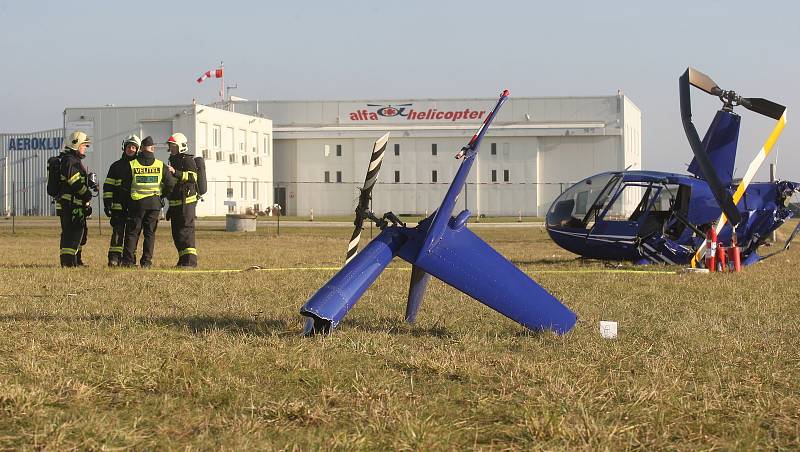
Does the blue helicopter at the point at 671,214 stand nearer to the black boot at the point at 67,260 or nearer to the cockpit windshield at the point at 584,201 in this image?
the cockpit windshield at the point at 584,201

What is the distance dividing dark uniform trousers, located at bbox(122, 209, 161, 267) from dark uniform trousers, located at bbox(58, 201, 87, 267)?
0.68 metres

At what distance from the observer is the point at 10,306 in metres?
9.00

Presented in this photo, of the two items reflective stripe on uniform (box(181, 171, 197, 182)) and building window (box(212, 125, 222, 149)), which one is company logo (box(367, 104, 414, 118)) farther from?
reflective stripe on uniform (box(181, 171, 197, 182))

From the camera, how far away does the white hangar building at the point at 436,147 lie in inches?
2771

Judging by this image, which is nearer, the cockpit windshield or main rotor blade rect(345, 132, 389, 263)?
main rotor blade rect(345, 132, 389, 263)

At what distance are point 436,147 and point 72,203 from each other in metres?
59.9

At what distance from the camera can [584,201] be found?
17453mm

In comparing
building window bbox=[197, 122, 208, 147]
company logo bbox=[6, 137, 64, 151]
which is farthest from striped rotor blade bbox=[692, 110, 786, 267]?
company logo bbox=[6, 137, 64, 151]

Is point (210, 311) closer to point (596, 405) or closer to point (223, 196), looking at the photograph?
point (596, 405)

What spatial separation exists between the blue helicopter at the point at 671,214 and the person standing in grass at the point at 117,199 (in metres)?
7.90

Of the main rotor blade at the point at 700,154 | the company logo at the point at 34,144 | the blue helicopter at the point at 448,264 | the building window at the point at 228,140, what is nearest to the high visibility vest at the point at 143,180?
the main rotor blade at the point at 700,154

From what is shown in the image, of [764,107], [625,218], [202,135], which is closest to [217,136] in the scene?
[202,135]

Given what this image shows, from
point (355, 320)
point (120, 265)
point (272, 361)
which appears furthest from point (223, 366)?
point (120, 265)

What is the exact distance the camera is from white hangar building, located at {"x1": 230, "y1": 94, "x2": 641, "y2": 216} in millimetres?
70375
